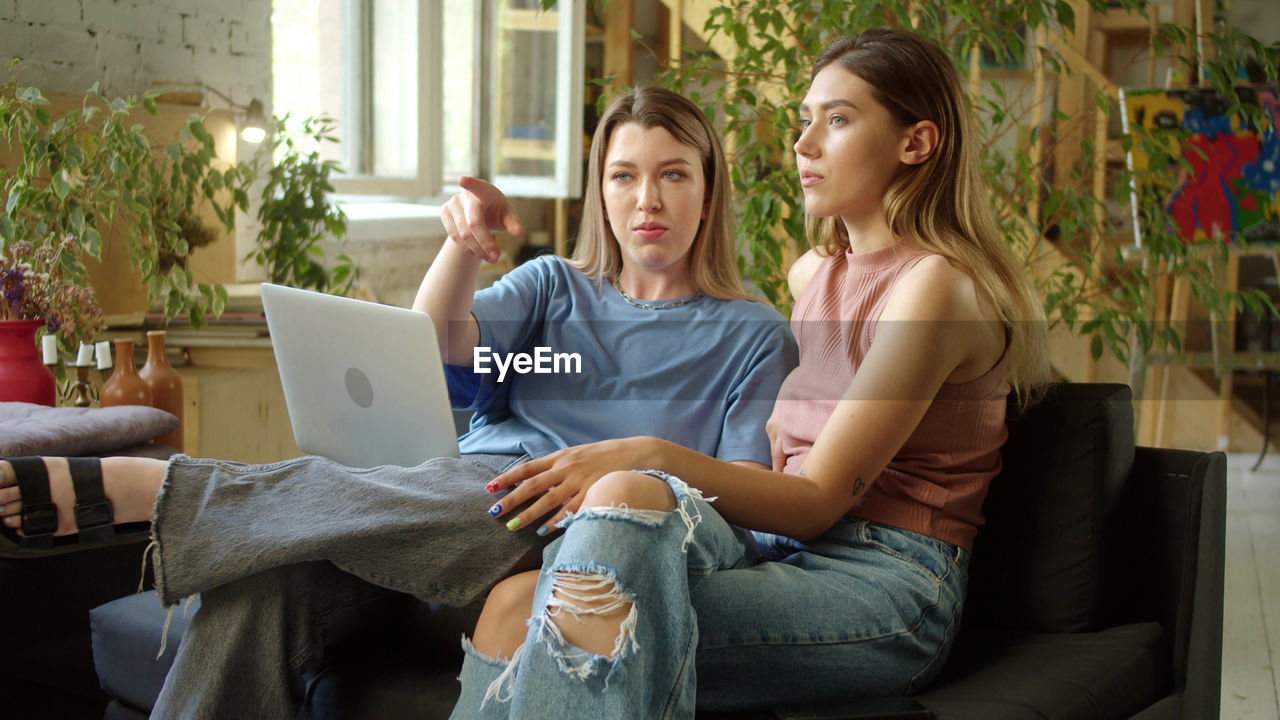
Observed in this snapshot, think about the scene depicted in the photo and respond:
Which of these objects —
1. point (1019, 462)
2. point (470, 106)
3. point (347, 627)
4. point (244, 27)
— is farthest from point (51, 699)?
point (470, 106)

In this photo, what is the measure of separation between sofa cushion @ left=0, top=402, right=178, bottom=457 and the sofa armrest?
1565 millimetres

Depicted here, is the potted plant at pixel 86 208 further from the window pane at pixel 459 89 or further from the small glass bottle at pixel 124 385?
the window pane at pixel 459 89

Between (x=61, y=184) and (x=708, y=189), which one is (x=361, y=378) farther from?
(x=61, y=184)

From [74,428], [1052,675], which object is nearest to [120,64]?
[74,428]

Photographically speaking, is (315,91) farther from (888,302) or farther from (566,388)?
(888,302)

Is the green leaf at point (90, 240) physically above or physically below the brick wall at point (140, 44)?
below

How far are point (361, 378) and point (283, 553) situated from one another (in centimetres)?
33

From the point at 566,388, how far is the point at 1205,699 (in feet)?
3.31

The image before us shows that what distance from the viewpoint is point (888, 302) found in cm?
138

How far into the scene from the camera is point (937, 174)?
1.46 m

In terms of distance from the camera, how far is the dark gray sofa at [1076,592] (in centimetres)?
136

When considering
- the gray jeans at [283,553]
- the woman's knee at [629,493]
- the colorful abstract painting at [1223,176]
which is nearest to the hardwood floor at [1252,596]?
the colorful abstract painting at [1223,176]

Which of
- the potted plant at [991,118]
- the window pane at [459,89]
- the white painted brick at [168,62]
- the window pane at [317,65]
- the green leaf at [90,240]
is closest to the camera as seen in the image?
the green leaf at [90,240]

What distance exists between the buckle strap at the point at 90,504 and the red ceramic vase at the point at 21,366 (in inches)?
33.3
